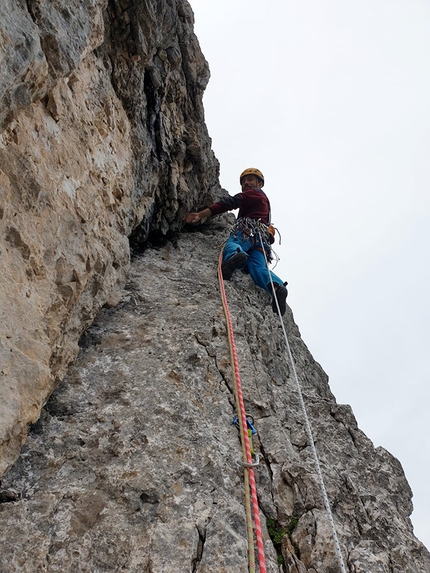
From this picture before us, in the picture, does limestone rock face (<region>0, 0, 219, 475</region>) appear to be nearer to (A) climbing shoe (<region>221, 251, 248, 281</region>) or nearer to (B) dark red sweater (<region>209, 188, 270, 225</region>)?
(A) climbing shoe (<region>221, 251, 248, 281</region>)

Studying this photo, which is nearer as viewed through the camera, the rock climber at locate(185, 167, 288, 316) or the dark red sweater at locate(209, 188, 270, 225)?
the rock climber at locate(185, 167, 288, 316)

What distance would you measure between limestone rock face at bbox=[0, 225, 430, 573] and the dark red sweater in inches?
117

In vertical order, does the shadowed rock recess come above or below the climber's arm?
below

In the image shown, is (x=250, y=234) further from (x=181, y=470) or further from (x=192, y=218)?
(x=181, y=470)

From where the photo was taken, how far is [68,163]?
3400mm

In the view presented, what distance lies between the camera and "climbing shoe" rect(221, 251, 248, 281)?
585cm

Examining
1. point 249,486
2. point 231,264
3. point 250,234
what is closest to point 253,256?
point 250,234

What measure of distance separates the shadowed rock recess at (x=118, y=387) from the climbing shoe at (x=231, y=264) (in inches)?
35.0

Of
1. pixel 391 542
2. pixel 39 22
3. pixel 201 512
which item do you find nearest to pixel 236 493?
pixel 201 512

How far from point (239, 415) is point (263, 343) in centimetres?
157

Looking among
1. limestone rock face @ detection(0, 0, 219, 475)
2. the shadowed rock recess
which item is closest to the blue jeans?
the shadowed rock recess

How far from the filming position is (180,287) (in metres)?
5.20

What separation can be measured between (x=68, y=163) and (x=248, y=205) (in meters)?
4.42

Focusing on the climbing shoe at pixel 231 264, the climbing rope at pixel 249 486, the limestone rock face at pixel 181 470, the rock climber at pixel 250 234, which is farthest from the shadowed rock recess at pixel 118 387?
the rock climber at pixel 250 234
